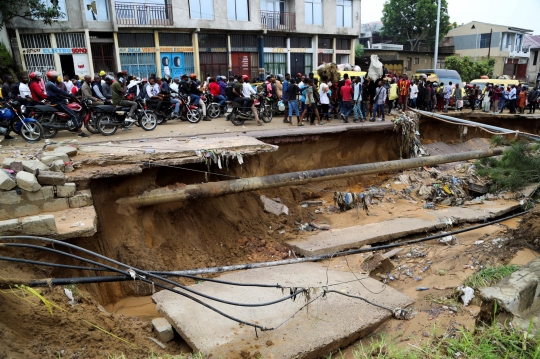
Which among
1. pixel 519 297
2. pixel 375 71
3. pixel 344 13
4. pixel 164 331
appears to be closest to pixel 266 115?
pixel 375 71

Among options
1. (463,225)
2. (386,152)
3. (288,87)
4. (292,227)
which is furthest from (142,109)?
(463,225)

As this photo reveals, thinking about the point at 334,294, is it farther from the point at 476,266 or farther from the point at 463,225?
the point at 463,225

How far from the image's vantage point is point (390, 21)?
136ft

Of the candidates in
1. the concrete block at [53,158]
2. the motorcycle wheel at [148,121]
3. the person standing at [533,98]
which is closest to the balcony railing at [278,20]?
the person standing at [533,98]

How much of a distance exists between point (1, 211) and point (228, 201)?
3.89m

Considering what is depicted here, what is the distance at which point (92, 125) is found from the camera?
10266 mm

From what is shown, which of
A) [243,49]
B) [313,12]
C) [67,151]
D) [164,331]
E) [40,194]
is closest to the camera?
[164,331]

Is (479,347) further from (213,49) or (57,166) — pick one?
(213,49)

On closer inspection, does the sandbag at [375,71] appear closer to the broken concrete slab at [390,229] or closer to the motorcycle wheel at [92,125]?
the broken concrete slab at [390,229]

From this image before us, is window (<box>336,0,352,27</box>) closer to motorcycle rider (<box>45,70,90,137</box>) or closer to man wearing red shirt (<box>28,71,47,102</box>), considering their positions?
motorcycle rider (<box>45,70,90,137</box>)

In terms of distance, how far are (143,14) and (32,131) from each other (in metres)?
13.4

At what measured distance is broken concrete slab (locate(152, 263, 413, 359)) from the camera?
3.97m

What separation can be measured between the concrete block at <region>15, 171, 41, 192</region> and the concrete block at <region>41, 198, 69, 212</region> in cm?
27

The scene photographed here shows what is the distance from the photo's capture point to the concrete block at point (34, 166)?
17.4 feet
